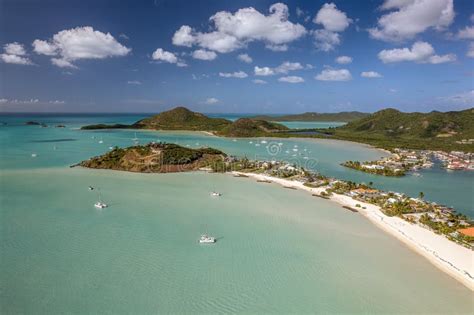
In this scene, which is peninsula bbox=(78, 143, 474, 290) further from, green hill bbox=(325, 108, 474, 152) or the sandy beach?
green hill bbox=(325, 108, 474, 152)

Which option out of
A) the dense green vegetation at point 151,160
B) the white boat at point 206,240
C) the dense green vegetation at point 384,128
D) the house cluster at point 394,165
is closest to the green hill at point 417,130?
the dense green vegetation at point 384,128

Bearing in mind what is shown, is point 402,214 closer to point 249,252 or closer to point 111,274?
point 249,252

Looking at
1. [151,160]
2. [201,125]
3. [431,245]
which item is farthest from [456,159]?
[201,125]

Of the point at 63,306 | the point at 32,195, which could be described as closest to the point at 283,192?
the point at 63,306

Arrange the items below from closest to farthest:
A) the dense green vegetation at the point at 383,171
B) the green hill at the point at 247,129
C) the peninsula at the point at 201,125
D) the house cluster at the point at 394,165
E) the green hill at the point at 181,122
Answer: the dense green vegetation at the point at 383,171, the house cluster at the point at 394,165, the green hill at the point at 247,129, the peninsula at the point at 201,125, the green hill at the point at 181,122

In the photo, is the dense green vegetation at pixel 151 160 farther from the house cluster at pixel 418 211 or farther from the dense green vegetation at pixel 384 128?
the dense green vegetation at pixel 384 128

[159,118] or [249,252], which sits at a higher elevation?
[159,118]
